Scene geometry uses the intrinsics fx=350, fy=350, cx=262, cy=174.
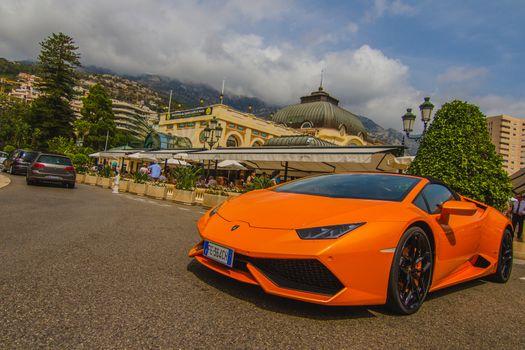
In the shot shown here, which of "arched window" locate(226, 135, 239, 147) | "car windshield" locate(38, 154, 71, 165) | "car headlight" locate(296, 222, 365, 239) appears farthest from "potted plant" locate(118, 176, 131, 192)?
"arched window" locate(226, 135, 239, 147)

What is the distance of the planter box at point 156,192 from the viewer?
1470 cm

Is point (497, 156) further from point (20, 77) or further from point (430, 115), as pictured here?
point (20, 77)

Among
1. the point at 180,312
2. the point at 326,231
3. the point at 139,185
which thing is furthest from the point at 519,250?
the point at 139,185

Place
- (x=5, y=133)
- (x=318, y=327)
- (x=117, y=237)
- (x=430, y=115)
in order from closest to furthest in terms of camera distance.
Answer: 1. (x=318, y=327)
2. (x=117, y=237)
3. (x=430, y=115)
4. (x=5, y=133)

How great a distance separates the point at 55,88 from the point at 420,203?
5118 centimetres

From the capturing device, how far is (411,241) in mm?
2785

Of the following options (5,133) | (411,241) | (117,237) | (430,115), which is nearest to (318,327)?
(411,241)

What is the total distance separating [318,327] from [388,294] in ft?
2.10

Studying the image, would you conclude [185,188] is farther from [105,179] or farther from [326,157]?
[105,179]

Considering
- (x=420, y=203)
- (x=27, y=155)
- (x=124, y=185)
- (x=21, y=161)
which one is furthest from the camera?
(x=27, y=155)

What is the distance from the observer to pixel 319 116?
55469 mm

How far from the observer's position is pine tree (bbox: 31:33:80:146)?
4378cm

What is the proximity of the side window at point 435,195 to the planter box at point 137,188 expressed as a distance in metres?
14.1

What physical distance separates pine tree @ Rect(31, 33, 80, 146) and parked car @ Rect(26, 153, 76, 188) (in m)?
34.7
